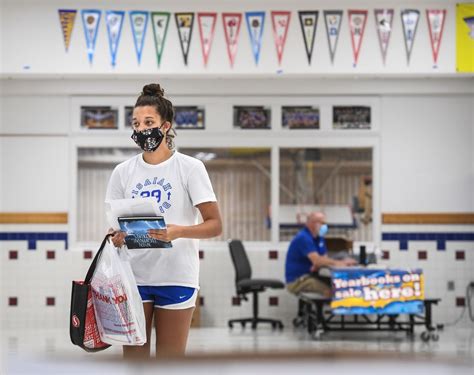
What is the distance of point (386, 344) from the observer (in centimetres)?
934

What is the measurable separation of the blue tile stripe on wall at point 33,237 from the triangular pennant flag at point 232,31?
301 centimetres

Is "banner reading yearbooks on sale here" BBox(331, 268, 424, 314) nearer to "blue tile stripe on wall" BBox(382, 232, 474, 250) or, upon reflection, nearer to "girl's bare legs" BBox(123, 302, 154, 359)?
"blue tile stripe on wall" BBox(382, 232, 474, 250)

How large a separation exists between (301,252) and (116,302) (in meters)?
6.92

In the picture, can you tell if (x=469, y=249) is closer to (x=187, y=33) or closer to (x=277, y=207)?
(x=277, y=207)

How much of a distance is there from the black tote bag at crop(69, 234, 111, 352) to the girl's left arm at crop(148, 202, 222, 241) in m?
0.23

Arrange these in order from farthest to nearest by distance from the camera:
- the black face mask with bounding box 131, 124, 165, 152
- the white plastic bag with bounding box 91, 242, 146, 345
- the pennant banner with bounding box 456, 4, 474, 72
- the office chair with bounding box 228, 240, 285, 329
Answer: the pennant banner with bounding box 456, 4, 474, 72 < the office chair with bounding box 228, 240, 285, 329 < the black face mask with bounding box 131, 124, 165, 152 < the white plastic bag with bounding box 91, 242, 146, 345

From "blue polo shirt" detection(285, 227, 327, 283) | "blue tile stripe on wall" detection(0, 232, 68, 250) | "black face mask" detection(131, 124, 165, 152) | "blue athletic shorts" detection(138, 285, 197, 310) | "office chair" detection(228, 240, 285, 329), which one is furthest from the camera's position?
"blue tile stripe on wall" detection(0, 232, 68, 250)

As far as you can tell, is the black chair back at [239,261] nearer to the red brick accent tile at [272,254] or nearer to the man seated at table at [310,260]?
the man seated at table at [310,260]

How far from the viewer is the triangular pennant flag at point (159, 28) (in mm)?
10367

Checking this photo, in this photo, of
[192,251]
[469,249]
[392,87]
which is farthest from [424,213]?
[192,251]

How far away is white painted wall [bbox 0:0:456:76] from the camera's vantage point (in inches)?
407

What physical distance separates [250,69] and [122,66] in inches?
58.4

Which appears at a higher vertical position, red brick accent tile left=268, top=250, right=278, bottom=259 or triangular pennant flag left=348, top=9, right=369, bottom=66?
triangular pennant flag left=348, top=9, right=369, bottom=66

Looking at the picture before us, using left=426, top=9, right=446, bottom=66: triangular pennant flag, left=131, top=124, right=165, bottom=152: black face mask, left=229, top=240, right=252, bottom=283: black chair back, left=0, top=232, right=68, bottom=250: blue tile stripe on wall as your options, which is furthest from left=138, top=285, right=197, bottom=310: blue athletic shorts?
left=0, top=232, right=68, bottom=250: blue tile stripe on wall
